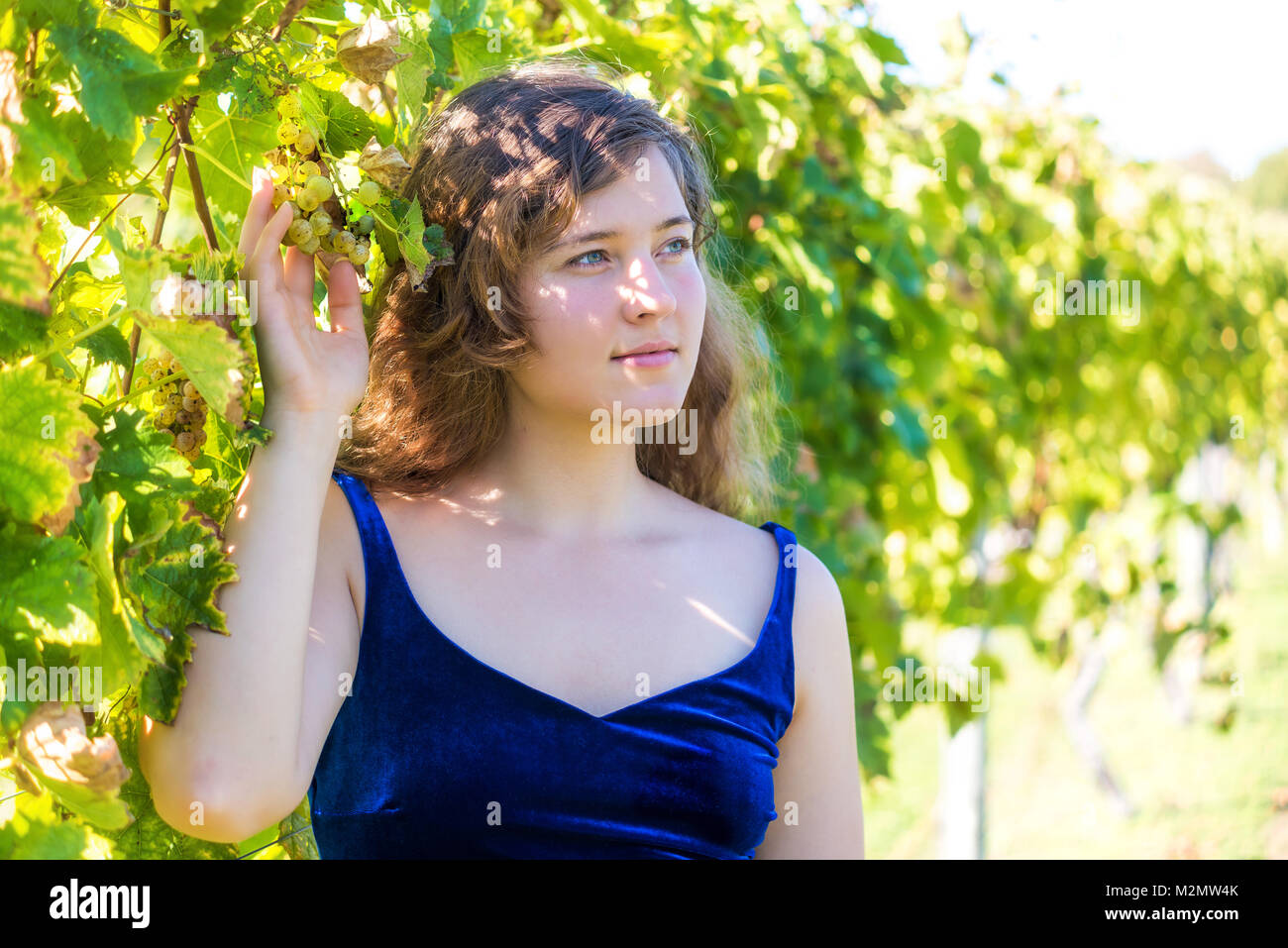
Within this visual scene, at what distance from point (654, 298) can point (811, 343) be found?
1226mm

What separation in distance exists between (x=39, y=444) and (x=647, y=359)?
2.02 feet

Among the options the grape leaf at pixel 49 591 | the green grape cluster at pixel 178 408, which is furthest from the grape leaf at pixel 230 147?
the grape leaf at pixel 49 591

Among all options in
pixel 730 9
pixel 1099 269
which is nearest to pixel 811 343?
pixel 730 9

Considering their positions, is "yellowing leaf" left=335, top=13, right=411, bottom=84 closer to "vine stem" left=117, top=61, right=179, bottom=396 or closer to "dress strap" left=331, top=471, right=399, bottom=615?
"vine stem" left=117, top=61, right=179, bottom=396

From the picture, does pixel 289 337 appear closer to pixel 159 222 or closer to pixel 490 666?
pixel 159 222

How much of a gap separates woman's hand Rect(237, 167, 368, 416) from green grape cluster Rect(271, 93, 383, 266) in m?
0.01

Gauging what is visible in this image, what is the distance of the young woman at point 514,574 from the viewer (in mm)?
1060

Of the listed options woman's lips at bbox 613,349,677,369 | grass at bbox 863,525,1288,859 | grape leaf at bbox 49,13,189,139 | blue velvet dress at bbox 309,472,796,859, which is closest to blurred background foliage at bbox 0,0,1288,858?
grape leaf at bbox 49,13,189,139

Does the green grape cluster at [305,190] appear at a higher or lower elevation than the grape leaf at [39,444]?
higher

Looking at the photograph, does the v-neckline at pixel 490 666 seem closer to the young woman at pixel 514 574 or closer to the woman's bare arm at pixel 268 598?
the young woman at pixel 514 574

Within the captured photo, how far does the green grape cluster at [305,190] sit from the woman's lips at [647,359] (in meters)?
0.30

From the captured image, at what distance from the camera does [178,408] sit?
100cm
